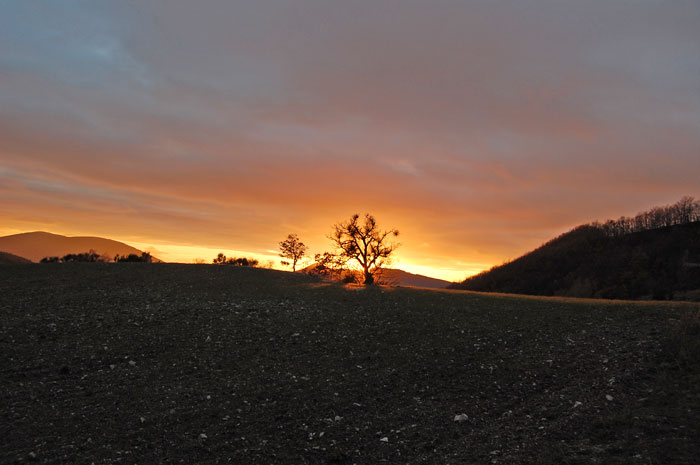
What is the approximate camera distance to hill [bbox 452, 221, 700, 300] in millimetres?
50469

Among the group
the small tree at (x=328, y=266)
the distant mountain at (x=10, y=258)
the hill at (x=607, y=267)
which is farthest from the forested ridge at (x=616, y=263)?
the distant mountain at (x=10, y=258)

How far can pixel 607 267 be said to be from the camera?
59.9 m

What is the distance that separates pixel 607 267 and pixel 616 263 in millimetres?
1287

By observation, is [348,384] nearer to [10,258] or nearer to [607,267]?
[10,258]

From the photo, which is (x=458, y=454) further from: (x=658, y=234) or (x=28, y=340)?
(x=658, y=234)

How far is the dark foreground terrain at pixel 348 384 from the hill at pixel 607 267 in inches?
1474

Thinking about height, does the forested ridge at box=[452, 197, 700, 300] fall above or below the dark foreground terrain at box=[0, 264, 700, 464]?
above

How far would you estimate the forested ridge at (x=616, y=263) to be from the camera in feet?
167

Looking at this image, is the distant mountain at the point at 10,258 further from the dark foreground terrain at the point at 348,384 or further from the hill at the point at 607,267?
the hill at the point at 607,267

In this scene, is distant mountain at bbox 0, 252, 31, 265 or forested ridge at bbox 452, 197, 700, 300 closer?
distant mountain at bbox 0, 252, 31, 265

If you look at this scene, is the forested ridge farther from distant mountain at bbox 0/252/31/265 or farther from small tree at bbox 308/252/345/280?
distant mountain at bbox 0/252/31/265

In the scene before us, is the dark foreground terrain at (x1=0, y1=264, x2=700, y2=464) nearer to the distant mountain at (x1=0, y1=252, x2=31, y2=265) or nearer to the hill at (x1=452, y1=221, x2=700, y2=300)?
the distant mountain at (x1=0, y1=252, x2=31, y2=265)

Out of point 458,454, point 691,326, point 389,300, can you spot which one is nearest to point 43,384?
point 458,454

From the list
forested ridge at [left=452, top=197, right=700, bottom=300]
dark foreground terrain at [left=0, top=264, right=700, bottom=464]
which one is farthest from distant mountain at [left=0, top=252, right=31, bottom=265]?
forested ridge at [left=452, top=197, right=700, bottom=300]
